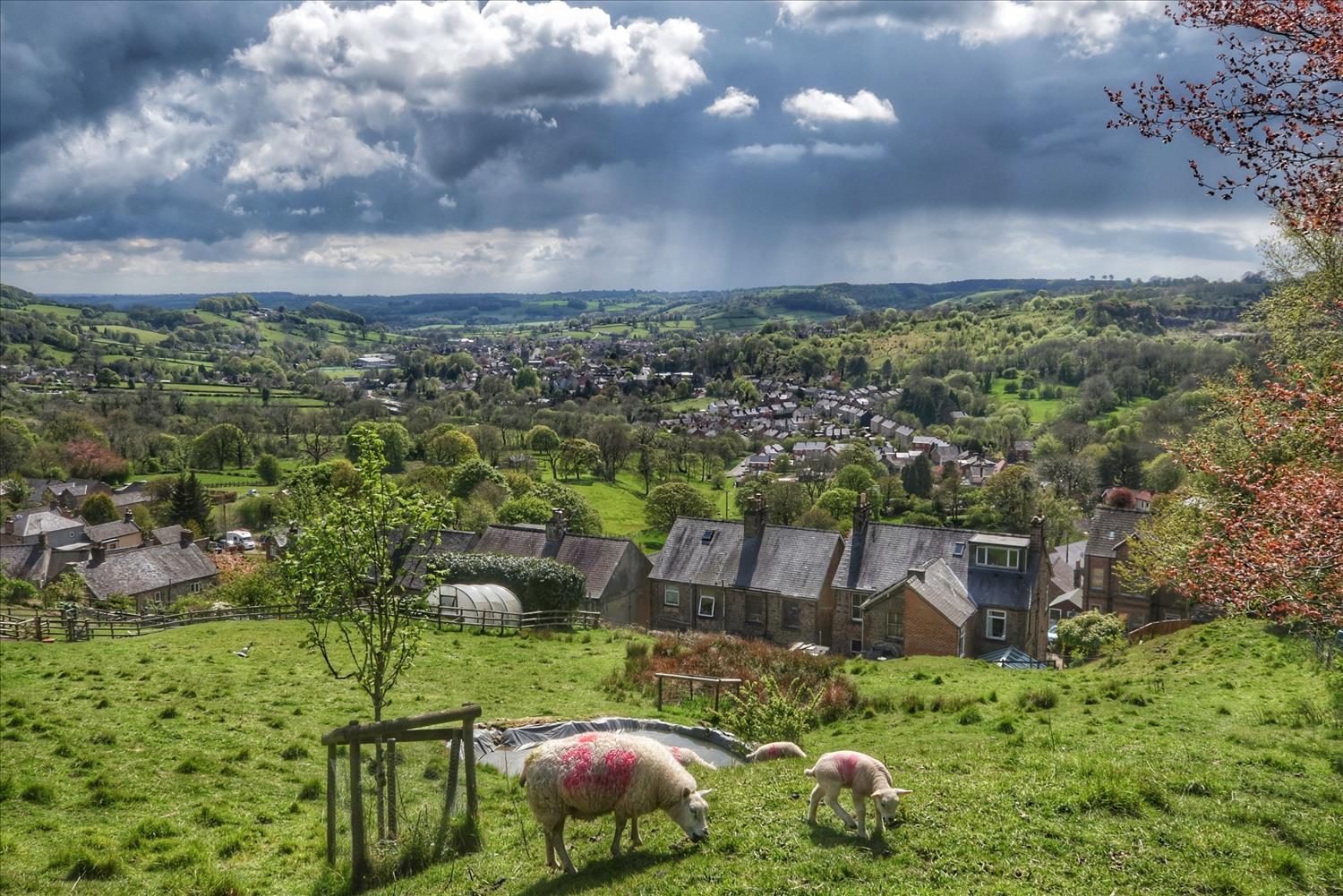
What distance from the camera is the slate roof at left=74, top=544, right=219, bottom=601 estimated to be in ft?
190

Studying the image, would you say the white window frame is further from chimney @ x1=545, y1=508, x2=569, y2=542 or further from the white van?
the white van

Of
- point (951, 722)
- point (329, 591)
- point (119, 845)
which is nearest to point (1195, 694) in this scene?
point (951, 722)

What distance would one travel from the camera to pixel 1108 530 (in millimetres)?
57906

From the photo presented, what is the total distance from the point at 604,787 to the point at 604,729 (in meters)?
9.53

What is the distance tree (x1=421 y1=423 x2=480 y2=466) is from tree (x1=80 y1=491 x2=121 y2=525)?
40.5 metres

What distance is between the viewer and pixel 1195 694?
19.7 meters

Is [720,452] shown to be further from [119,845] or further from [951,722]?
[119,845]

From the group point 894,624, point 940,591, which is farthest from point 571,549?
point 940,591

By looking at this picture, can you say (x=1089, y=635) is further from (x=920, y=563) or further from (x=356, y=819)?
(x=356, y=819)

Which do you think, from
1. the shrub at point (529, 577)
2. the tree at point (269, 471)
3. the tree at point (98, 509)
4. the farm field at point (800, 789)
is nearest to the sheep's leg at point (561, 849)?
the farm field at point (800, 789)

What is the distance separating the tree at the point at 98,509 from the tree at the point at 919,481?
9867 centimetres

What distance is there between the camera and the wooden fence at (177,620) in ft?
105

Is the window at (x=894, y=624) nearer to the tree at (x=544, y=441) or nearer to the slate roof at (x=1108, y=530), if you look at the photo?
the slate roof at (x=1108, y=530)

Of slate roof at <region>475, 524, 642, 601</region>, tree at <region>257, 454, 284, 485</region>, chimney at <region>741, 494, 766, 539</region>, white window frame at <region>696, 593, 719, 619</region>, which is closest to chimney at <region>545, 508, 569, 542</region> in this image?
slate roof at <region>475, 524, 642, 601</region>
